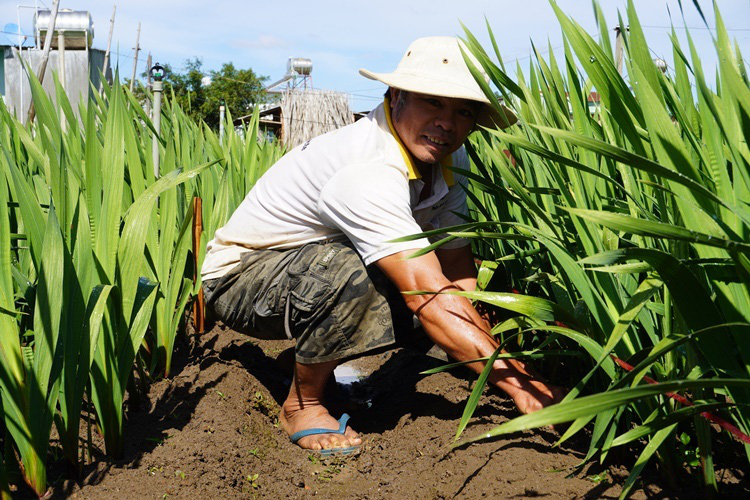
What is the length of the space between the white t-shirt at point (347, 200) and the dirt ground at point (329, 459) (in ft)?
1.27

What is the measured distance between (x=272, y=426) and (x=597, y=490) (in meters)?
1.07

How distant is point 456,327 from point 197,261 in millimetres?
1082

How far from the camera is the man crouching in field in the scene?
161 cm

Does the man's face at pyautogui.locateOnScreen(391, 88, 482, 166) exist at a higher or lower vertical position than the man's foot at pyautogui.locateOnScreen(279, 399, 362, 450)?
higher

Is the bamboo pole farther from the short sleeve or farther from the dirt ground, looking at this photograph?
the short sleeve

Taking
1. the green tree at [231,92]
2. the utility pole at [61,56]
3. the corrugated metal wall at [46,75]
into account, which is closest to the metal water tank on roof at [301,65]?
the green tree at [231,92]

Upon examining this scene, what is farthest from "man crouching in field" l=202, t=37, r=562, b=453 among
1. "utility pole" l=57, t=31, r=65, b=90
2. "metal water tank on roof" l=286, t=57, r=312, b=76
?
"metal water tank on roof" l=286, t=57, r=312, b=76

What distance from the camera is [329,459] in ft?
5.97

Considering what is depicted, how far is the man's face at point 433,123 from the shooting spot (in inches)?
68.7

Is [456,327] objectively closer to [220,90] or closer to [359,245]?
[359,245]

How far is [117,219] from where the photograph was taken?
141cm

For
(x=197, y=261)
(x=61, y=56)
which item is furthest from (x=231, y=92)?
(x=197, y=261)

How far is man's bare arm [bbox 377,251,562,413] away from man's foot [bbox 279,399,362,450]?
490 millimetres

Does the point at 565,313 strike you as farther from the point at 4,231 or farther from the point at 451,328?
the point at 4,231
